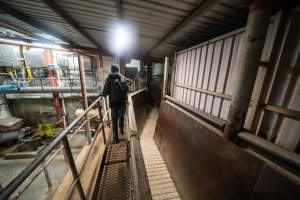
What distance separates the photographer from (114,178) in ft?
6.52

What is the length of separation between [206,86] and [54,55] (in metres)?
12.2

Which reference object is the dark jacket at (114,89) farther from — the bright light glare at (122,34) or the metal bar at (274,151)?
the metal bar at (274,151)

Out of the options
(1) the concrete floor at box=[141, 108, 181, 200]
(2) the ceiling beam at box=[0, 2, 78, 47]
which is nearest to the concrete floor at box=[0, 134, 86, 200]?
(1) the concrete floor at box=[141, 108, 181, 200]

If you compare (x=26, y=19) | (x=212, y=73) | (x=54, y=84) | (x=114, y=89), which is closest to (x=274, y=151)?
(x=212, y=73)

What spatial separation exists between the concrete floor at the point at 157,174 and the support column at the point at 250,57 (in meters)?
2.17

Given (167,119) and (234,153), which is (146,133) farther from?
(234,153)

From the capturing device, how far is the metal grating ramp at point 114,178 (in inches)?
69.8

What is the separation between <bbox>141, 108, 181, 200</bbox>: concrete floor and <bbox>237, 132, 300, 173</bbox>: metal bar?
81.9 inches

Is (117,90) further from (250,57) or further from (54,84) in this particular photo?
(54,84)

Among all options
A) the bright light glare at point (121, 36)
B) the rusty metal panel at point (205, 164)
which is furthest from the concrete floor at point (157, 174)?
the bright light glare at point (121, 36)

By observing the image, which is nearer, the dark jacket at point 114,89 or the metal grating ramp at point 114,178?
the metal grating ramp at point 114,178

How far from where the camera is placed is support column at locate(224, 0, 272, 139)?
124 cm

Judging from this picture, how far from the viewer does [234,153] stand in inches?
64.2

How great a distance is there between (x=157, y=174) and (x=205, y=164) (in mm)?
1658
